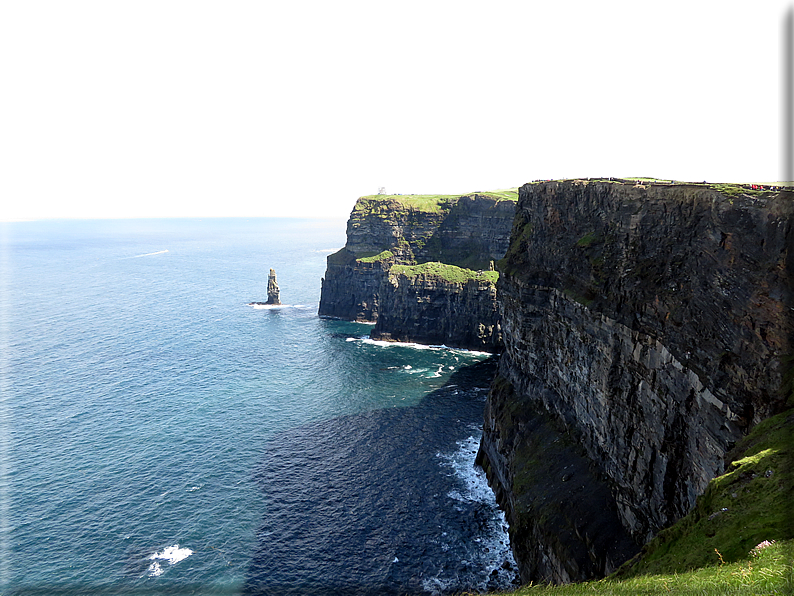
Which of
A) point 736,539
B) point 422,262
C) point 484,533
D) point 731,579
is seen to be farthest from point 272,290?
point 731,579

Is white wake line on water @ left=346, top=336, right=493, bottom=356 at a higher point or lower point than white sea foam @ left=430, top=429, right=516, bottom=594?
higher

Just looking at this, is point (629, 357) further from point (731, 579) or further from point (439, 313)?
point (439, 313)

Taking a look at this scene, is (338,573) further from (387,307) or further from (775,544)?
(387,307)

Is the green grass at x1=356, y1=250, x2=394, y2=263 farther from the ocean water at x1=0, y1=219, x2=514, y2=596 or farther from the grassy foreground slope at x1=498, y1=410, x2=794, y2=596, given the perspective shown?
the grassy foreground slope at x1=498, y1=410, x2=794, y2=596

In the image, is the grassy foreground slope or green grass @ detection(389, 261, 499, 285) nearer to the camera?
the grassy foreground slope

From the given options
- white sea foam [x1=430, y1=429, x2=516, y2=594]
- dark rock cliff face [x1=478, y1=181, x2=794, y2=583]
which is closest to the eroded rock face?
white sea foam [x1=430, y1=429, x2=516, y2=594]

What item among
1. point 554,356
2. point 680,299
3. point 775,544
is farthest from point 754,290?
point 554,356

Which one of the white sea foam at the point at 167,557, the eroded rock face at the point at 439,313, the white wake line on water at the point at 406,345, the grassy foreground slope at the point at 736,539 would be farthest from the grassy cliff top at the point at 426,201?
the grassy foreground slope at the point at 736,539

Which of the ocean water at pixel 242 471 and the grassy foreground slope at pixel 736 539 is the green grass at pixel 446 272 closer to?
the ocean water at pixel 242 471
